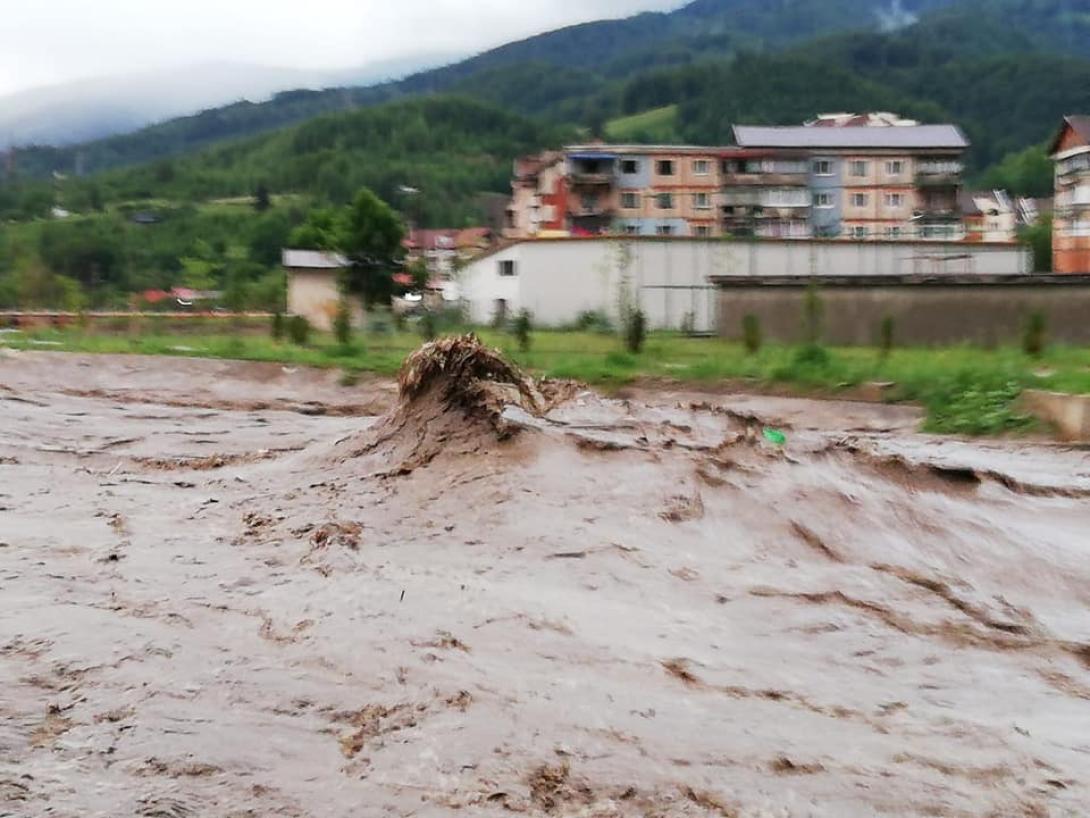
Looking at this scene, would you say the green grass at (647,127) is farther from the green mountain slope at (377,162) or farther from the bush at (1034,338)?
the bush at (1034,338)

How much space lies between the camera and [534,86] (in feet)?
578

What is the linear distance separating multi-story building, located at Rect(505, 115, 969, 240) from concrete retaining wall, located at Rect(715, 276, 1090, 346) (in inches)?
1382

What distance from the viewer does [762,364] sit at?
67.0ft

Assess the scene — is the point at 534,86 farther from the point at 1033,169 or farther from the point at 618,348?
the point at 618,348

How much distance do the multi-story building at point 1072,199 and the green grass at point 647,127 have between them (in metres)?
59.7

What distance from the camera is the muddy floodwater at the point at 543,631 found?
13.4 feet

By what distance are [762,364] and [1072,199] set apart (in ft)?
136

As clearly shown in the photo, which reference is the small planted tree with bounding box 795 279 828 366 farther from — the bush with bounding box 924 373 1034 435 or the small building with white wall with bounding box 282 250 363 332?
the small building with white wall with bounding box 282 250 363 332

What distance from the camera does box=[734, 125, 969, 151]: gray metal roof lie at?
68.9 metres

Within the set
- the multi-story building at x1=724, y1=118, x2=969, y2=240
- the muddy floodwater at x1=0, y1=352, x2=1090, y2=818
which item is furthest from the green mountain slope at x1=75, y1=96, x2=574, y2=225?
the muddy floodwater at x1=0, y1=352, x2=1090, y2=818

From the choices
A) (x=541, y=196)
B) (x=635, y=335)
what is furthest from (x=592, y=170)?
(x=635, y=335)

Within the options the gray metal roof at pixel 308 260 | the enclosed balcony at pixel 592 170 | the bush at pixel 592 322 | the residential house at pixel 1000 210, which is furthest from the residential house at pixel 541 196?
the bush at pixel 592 322

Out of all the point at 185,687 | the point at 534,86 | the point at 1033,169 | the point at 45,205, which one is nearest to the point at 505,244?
the point at 185,687

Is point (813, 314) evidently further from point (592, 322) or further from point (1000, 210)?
point (1000, 210)
